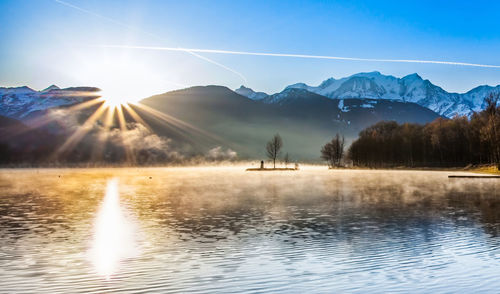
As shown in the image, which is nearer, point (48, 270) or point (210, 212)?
point (48, 270)

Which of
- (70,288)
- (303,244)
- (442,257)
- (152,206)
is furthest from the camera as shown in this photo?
(152,206)

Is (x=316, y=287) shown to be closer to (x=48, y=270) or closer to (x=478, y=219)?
(x=48, y=270)

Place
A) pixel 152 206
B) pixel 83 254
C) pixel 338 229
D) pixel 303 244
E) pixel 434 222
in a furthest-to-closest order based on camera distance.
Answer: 1. pixel 152 206
2. pixel 434 222
3. pixel 338 229
4. pixel 303 244
5. pixel 83 254

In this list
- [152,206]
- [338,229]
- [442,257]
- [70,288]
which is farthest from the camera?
[152,206]

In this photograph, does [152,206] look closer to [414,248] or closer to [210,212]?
[210,212]

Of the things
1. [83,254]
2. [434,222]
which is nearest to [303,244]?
[83,254]

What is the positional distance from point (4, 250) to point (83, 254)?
4.04 meters

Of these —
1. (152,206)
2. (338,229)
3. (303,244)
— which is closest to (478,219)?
(338,229)

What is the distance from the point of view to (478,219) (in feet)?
111

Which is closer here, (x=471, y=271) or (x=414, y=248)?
(x=471, y=271)

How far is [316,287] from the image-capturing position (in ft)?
52.7

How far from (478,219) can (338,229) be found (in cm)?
1169

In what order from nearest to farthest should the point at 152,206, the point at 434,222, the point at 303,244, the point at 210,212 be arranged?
the point at 303,244
the point at 434,222
the point at 210,212
the point at 152,206

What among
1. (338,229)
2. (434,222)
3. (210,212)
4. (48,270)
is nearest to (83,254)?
(48,270)
